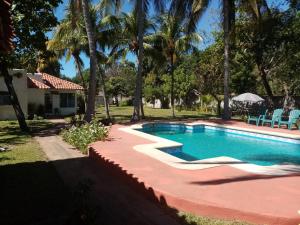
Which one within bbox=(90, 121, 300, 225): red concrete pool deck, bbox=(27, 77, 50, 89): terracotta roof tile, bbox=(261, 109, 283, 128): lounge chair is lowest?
bbox=(90, 121, 300, 225): red concrete pool deck

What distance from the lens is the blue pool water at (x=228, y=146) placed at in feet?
42.0

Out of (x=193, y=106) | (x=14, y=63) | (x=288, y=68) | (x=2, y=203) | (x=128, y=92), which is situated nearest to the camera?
(x=2, y=203)

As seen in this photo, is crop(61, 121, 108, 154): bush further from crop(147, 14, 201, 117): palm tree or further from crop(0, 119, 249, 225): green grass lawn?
crop(147, 14, 201, 117): palm tree

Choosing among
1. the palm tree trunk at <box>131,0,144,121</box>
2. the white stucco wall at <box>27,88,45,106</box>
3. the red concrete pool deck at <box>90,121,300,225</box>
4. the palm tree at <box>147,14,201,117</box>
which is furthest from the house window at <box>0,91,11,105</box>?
the red concrete pool deck at <box>90,121,300,225</box>

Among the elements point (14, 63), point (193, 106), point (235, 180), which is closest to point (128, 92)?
point (193, 106)

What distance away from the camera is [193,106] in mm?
42500

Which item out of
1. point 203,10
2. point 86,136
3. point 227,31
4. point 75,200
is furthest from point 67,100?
point 75,200

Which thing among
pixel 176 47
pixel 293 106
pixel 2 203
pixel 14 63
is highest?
pixel 176 47

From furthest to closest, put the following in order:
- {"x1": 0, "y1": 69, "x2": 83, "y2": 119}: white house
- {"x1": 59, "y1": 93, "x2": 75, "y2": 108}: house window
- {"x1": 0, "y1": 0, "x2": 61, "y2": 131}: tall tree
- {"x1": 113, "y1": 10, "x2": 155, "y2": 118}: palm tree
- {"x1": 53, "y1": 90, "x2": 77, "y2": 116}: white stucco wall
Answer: {"x1": 59, "y1": 93, "x2": 75, "y2": 108}: house window → {"x1": 53, "y1": 90, "x2": 77, "y2": 116}: white stucco wall → {"x1": 0, "y1": 69, "x2": 83, "y2": 119}: white house → {"x1": 113, "y1": 10, "x2": 155, "y2": 118}: palm tree → {"x1": 0, "y1": 0, "x2": 61, "y2": 131}: tall tree

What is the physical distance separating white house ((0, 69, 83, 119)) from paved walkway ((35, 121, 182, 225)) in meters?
16.5

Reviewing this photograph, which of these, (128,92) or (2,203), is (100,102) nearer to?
(128,92)

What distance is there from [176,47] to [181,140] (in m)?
12.2

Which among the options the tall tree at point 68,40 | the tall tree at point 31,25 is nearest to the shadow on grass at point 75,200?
the tall tree at point 31,25

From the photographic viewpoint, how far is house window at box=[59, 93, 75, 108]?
32.7 meters
